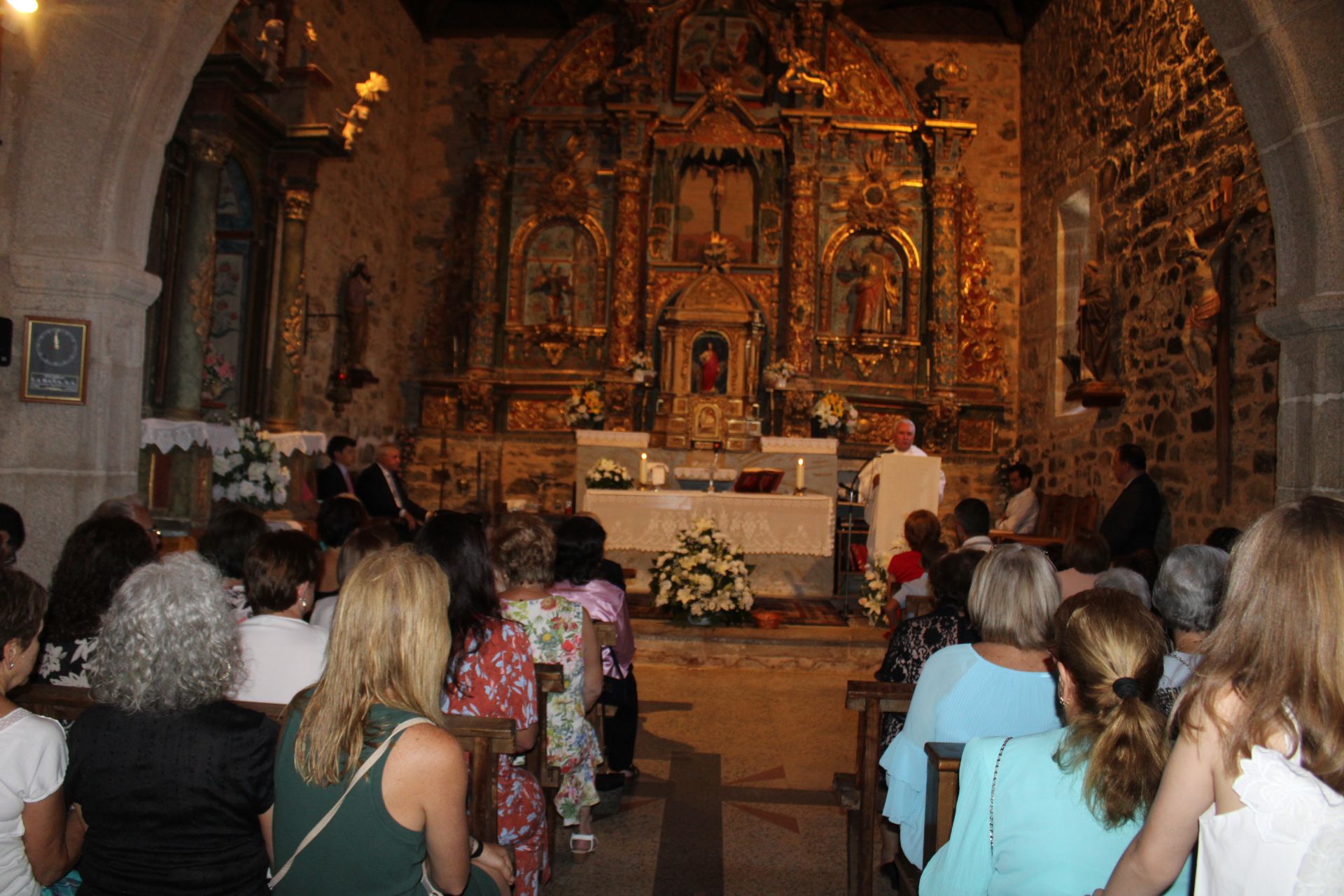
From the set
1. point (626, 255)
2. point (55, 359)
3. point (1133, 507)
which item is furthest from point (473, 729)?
point (626, 255)

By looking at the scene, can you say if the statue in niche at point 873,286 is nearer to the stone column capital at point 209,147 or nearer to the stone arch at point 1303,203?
the stone column capital at point 209,147

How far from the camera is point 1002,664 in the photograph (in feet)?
8.96

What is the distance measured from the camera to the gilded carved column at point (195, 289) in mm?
8031

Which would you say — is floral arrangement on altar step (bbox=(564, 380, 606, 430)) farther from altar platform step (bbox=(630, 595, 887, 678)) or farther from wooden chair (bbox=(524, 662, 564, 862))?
wooden chair (bbox=(524, 662, 564, 862))

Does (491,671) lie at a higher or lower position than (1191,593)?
lower

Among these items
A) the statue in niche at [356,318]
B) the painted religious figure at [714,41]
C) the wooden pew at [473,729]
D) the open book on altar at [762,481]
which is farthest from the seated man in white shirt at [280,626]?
the painted religious figure at [714,41]

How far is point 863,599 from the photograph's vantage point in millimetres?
7387

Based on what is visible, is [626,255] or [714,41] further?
[714,41]

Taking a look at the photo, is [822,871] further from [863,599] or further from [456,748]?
[863,599]

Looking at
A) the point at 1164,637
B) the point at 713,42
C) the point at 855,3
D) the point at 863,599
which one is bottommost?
the point at 863,599

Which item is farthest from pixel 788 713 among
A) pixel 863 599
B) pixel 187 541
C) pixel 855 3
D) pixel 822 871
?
pixel 855 3

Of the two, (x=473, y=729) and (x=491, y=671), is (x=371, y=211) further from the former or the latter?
(x=473, y=729)

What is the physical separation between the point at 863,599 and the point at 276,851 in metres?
5.82

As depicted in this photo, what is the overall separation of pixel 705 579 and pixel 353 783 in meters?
5.77
